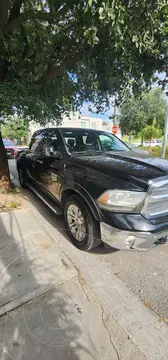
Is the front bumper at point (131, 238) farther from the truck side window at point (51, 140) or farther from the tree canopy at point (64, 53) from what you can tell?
the tree canopy at point (64, 53)

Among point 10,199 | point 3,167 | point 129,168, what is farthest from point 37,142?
point 129,168

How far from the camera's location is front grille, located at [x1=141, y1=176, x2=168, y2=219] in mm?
2006

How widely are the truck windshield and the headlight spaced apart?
1302mm

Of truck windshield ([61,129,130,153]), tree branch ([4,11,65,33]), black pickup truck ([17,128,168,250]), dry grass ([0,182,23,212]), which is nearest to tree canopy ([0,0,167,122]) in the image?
tree branch ([4,11,65,33])

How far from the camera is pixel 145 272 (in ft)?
7.76

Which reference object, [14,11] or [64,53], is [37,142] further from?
[14,11]

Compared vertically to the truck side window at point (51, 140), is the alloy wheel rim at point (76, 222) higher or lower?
lower

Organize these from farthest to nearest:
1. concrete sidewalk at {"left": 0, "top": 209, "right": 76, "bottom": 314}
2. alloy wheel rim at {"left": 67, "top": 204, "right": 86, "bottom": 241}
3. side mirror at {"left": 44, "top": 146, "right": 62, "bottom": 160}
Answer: side mirror at {"left": 44, "top": 146, "right": 62, "bottom": 160}
alloy wheel rim at {"left": 67, "top": 204, "right": 86, "bottom": 241}
concrete sidewalk at {"left": 0, "top": 209, "right": 76, "bottom": 314}

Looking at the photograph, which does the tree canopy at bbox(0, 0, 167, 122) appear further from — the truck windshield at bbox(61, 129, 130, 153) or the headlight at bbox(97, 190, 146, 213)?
the headlight at bbox(97, 190, 146, 213)

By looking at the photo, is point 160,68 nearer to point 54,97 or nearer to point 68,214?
point 54,97

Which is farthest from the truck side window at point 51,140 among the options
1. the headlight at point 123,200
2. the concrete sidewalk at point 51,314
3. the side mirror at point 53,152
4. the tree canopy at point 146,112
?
the tree canopy at point 146,112

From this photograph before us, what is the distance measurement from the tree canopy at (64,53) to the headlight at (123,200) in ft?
6.47

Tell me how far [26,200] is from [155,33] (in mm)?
3949

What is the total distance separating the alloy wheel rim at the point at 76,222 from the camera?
2.57 metres
